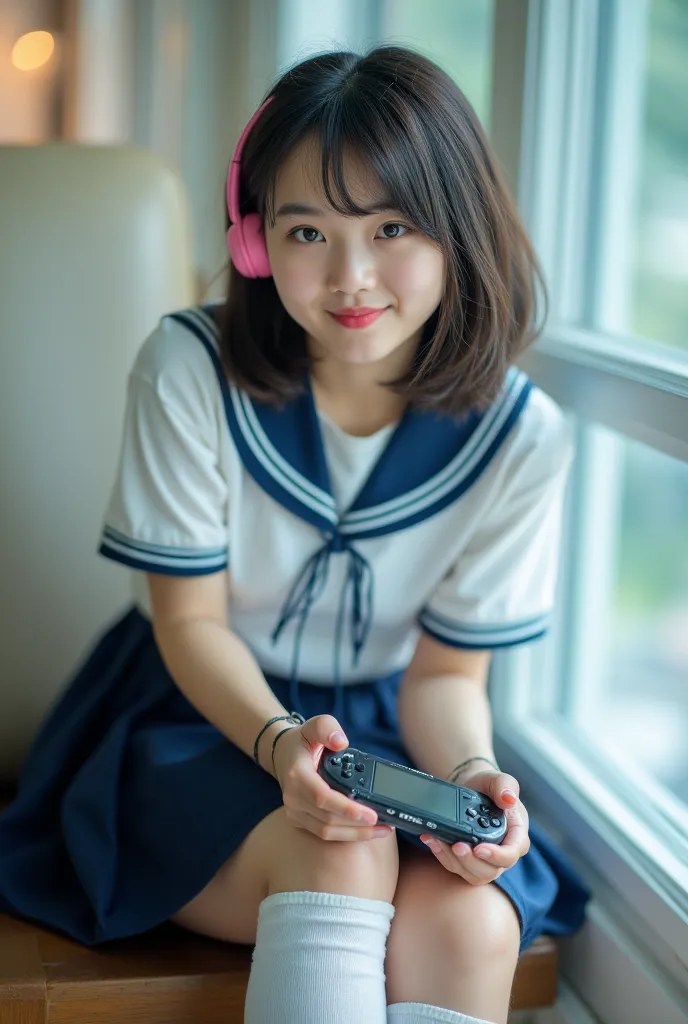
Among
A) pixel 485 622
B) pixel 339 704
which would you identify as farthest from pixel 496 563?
pixel 339 704

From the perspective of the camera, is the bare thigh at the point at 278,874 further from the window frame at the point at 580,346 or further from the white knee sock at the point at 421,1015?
the window frame at the point at 580,346

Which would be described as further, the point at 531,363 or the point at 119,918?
the point at 531,363

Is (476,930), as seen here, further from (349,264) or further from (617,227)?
(617,227)

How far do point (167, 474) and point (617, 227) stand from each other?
1.53 feet

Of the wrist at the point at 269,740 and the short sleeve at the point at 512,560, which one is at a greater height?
the short sleeve at the point at 512,560

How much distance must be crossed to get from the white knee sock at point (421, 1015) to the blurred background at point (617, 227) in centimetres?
39

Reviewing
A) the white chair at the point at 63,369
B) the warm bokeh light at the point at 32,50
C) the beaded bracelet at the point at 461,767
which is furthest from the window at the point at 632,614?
the warm bokeh light at the point at 32,50

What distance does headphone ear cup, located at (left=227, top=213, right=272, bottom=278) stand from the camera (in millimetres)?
893

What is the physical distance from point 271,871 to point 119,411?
538mm

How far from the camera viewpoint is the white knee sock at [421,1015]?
75 cm

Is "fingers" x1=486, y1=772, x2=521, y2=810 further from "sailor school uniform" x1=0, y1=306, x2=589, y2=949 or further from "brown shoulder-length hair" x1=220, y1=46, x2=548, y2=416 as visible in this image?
"brown shoulder-length hair" x1=220, y1=46, x2=548, y2=416

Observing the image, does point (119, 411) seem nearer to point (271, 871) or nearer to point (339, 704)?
point (339, 704)

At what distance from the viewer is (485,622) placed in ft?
3.17

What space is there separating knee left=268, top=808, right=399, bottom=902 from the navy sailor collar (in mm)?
259
